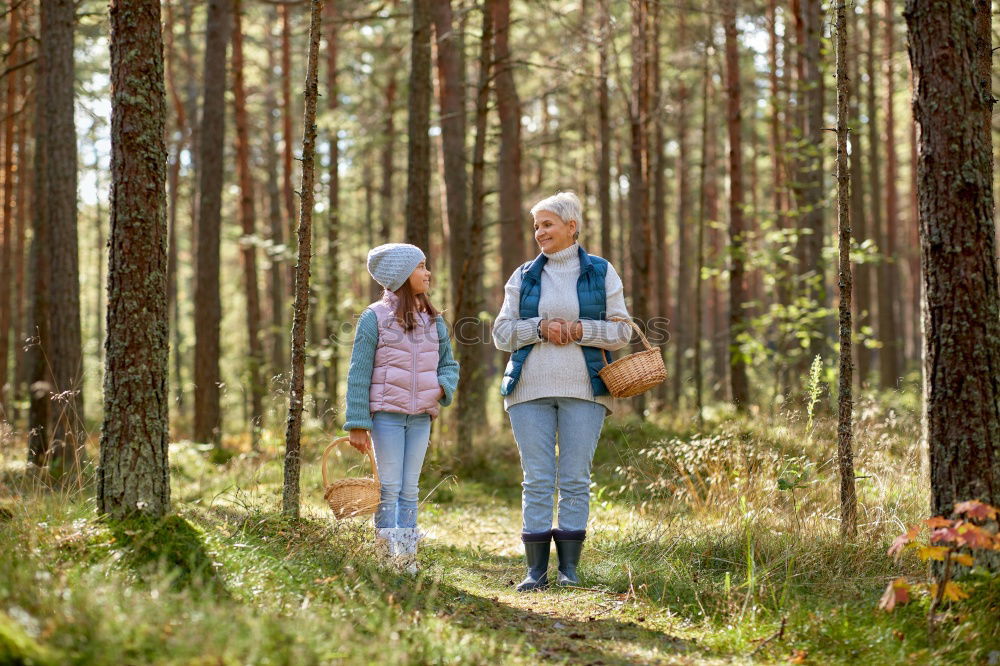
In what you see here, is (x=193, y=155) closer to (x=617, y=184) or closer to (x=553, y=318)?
(x=617, y=184)

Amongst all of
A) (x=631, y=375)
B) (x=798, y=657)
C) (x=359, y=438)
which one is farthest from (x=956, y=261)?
(x=359, y=438)

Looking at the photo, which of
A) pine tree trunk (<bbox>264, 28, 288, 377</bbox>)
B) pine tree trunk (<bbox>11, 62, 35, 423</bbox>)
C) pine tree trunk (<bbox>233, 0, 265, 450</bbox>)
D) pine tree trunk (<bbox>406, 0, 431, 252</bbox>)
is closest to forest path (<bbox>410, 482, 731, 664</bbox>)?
pine tree trunk (<bbox>406, 0, 431, 252</bbox>)

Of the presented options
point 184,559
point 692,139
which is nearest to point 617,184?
point 692,139

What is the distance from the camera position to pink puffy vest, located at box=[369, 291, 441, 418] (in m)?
5.43

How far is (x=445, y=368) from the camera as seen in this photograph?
570cm

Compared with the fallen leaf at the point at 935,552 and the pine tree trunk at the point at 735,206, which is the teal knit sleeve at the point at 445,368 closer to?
the fallen leaf at the point at 935,552

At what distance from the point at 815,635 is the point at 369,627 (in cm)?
202

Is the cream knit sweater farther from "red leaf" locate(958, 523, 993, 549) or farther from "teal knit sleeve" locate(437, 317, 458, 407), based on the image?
"red leaf" locate(958, 523, 993, 549)

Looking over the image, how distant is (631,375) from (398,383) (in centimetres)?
138

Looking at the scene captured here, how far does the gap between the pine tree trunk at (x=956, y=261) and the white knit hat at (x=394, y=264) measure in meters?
2.84

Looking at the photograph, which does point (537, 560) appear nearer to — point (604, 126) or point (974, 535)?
point (974, 535)

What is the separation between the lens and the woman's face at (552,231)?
18.0 feet

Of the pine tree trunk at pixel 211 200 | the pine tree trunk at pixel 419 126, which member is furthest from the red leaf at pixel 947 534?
the pine tree trunk at pixel 211 200

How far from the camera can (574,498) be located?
17.6ft
